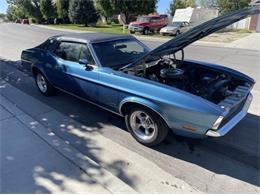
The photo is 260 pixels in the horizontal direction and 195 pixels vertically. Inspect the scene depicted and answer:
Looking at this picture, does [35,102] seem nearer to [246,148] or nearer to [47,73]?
[47,73]

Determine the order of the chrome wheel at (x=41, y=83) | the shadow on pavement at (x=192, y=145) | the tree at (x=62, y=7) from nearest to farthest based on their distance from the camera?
the shadow on pavement at (x=192, y=145) → the chrome wheel at (x=41, y=83) → the tree at (x=62, y=7)

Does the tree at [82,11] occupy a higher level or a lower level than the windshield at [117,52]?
higher

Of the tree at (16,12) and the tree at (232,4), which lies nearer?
the tree at (232,4)

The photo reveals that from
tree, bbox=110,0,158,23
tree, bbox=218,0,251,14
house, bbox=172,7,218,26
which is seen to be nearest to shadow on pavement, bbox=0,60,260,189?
house, bbox=172,7,218,26

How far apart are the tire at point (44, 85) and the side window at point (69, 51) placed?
83cm

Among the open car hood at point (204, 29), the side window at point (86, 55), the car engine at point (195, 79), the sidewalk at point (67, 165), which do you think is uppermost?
the open car hood at point (204, 29)

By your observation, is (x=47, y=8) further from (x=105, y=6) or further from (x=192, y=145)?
(x=192, y=145)

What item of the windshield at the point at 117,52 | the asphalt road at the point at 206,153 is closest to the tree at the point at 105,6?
the windshield at the point at 117,52

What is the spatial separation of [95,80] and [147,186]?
1.90m

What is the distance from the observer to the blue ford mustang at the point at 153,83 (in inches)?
118

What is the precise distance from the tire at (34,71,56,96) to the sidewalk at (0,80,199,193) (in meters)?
1.20

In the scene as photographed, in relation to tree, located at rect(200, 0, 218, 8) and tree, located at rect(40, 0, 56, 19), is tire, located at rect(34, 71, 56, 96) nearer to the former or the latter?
tree, located at rect(200, 0, 218, 8)

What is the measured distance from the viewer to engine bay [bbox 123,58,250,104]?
3.53 metres

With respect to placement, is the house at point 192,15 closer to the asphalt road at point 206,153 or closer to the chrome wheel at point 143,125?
the asphalt road at point 206,153
